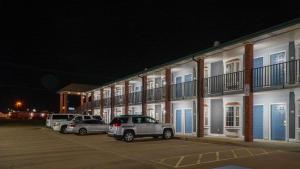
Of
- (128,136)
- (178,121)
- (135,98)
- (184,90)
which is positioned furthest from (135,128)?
(135,98)

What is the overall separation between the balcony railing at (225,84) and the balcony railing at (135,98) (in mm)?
13387

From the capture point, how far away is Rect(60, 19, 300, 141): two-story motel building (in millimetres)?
20331

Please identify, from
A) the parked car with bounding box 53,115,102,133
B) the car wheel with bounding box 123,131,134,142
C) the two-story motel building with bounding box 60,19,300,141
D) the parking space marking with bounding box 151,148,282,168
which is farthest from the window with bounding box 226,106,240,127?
the parked car with bounding box 53,115,102,133

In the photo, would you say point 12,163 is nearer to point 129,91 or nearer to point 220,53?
point 220,53

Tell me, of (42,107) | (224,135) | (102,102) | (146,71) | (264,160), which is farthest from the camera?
(42,107)

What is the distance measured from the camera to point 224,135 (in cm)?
2597

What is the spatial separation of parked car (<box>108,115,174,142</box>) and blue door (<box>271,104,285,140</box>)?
6.71 meters

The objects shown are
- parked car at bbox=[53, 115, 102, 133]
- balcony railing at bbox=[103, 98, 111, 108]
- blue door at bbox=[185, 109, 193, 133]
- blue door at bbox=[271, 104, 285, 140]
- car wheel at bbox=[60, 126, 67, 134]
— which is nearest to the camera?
blue door at bbox=[271, 104, 285, 140]

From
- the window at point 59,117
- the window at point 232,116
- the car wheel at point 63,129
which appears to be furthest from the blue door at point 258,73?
the window at point 59,117

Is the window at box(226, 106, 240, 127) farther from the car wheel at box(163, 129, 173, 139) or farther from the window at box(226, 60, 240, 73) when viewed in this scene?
the car wheel at box(163, 129, 173, 139)

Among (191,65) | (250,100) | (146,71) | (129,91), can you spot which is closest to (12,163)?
(250,100)

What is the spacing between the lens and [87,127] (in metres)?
32.7

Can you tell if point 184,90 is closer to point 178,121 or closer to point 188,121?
point 188,121

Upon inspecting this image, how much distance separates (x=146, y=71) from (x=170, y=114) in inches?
214
